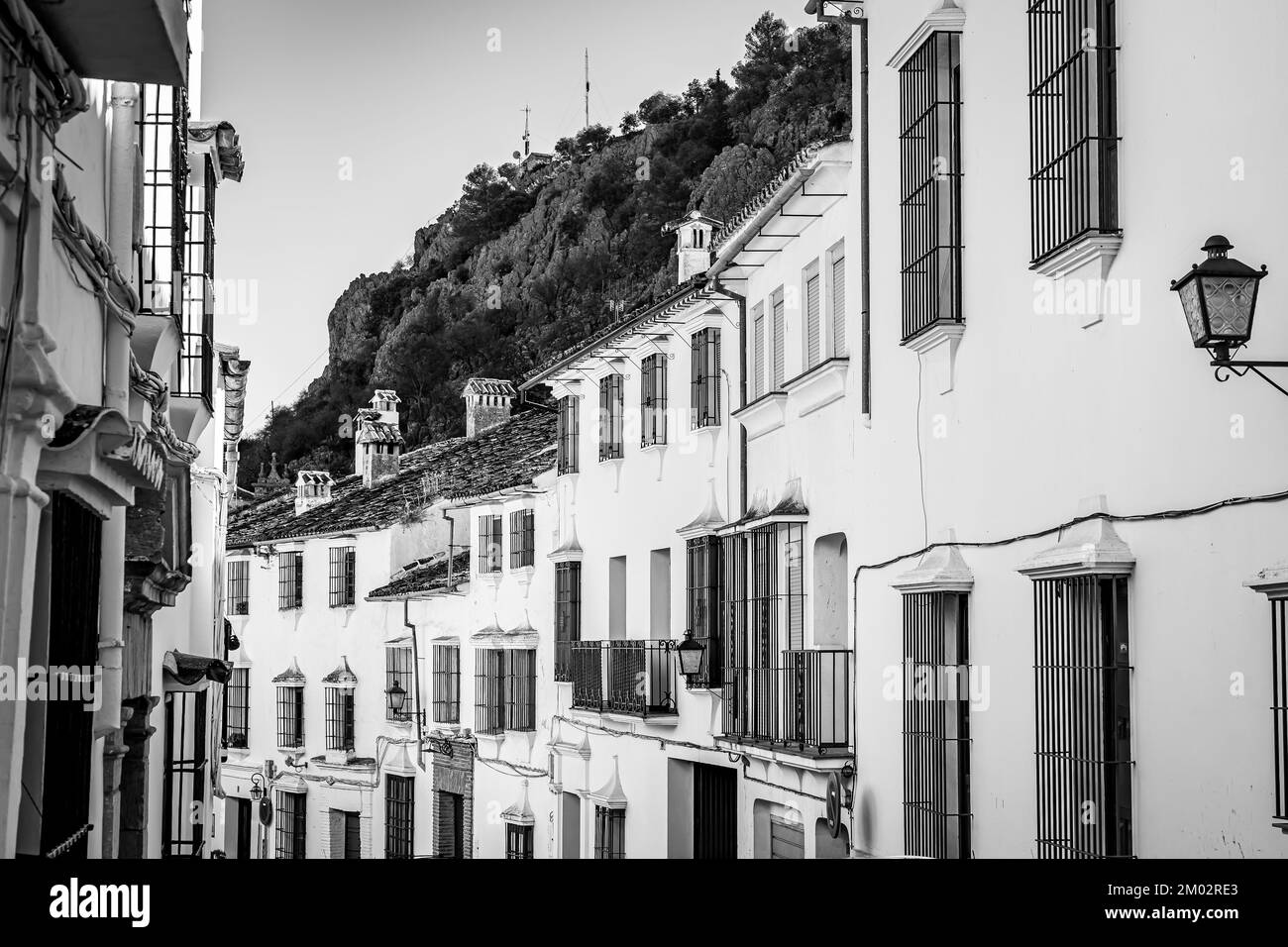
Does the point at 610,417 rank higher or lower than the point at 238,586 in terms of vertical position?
higher

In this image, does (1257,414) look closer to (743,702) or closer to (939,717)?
(939,717)

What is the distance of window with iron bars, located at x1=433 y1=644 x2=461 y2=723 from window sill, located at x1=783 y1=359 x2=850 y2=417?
15.0 metres

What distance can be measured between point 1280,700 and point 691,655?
1081 cm

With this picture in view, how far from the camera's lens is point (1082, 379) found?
9.57 metres

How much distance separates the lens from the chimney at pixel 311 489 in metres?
39.3

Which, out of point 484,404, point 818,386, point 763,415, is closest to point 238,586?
point 484,404

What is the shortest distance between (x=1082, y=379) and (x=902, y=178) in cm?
343

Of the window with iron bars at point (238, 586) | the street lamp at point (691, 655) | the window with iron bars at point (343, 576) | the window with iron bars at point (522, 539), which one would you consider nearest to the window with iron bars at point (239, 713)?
the window with iron bars at point (238, 586)

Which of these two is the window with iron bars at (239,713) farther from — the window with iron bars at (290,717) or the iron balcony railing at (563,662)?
the iron balcony railing at (563,662)

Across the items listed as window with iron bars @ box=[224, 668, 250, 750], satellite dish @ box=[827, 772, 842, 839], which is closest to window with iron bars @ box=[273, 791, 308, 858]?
window with iron bars @ box=[224, 668, 250, 750]

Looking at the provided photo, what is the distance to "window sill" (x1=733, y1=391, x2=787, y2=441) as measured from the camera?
16.3 metres

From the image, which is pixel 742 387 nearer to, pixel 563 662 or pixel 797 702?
pixel 797 702

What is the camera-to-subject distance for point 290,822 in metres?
35.2
